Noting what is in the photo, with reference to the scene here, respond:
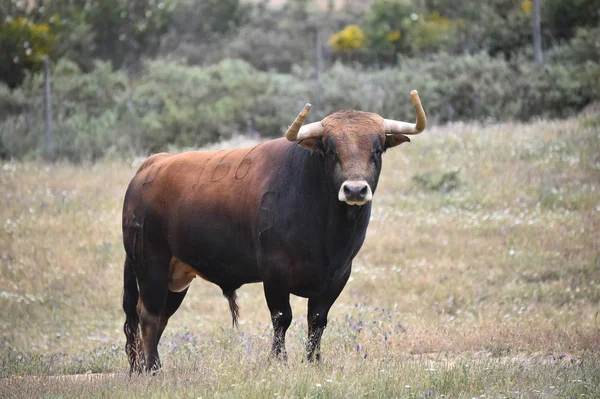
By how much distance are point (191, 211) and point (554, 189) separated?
11125 mm

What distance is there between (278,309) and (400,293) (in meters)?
6.52

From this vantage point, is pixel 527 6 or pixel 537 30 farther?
pixel 527 6

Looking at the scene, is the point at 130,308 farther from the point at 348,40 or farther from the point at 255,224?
the point at 348,40

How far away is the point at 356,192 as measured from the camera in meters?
6.71

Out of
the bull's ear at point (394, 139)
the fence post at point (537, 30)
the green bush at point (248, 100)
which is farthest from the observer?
the fence post at point (537, 30)

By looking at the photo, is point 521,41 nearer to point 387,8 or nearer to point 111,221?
point 387,8

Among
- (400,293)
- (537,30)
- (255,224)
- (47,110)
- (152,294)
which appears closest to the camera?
(255,224)

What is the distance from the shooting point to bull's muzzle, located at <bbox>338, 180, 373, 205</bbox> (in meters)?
6.71

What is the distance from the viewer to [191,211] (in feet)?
26.4

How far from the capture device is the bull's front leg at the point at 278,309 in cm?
725

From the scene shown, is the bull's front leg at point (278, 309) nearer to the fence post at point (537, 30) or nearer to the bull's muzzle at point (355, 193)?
the bull's muzzle at point (355, 193)

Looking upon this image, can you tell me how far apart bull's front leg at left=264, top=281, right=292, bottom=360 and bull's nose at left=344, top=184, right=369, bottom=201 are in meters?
1.05

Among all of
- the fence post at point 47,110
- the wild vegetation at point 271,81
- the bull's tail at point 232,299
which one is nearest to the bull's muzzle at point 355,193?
the bull's tail at point 232,299

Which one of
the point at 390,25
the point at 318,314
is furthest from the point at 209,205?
the point at 390,25
